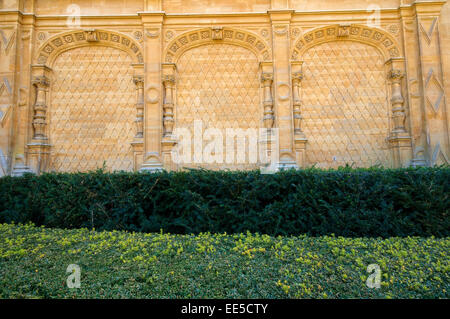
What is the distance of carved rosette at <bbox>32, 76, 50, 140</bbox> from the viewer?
9.48m

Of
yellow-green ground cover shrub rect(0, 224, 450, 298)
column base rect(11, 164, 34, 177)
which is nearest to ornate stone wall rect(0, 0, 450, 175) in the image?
column base rect(11, 164, 34, 177)

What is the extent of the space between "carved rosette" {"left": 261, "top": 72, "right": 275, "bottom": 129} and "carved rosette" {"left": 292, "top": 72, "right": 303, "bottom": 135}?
0.81m

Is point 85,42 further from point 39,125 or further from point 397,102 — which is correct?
point 397,102

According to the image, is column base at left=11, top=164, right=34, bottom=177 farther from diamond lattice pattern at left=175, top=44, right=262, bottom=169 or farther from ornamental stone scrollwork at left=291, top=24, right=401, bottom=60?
ornamental stone scrollwork at left=291, top=24, right=401, bottom=60

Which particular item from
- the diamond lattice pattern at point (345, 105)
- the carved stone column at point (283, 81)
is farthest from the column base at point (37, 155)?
the diamond lattice pattern at point (345, 105)

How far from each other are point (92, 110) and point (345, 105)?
Answer: 8.98 meters

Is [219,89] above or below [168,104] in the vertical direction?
above

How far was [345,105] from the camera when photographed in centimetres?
962

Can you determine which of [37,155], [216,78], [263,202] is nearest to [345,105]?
[216,78]

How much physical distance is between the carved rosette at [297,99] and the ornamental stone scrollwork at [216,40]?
4.02ft

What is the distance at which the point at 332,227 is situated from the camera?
5262mm

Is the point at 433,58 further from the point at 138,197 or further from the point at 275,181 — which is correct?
the point at 138,197

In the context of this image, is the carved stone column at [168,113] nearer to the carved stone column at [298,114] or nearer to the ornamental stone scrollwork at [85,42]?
the ornamental stone scrollwork at [85,42]
